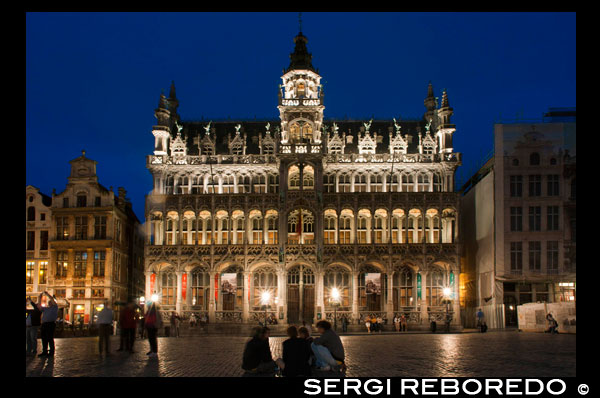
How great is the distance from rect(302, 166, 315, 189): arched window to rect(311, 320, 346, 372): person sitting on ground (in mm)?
52194

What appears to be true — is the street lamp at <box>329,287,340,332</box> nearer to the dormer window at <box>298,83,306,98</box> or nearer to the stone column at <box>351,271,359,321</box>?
the stone column at <box>351,271,359,321</box>

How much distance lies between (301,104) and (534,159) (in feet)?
73.0

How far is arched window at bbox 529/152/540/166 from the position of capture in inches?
2713

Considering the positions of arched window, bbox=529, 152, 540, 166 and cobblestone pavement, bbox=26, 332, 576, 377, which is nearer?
cobblestone pavement, bbox=26, 332, 576, 377

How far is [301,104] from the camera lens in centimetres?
7306

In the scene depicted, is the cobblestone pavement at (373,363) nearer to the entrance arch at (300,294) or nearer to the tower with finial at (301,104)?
the entrance arch at (300,294)

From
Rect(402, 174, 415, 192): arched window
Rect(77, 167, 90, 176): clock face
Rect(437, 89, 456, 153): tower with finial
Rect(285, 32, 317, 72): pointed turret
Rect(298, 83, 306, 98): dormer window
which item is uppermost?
Rect(285, 32, 317, 72): pointed turret

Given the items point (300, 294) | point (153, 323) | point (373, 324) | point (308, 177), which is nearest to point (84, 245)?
point (300, 294)

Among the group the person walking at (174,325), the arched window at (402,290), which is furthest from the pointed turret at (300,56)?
the person walking at (174,325)

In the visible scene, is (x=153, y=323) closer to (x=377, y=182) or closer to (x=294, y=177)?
(x=294, y=177)

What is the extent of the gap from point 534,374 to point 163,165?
55872 mm

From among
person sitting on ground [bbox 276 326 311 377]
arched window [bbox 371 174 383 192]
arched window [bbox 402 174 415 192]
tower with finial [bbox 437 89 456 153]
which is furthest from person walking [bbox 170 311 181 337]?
person sitting on ground [bbox 276 326 311 377]

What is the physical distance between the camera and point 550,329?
50.9 meters
